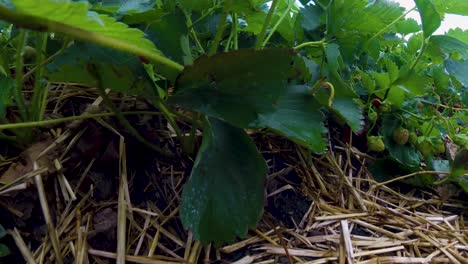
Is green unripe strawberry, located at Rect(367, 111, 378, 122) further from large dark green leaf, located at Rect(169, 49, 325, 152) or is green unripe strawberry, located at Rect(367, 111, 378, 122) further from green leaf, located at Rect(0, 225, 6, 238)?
green leaf, located at Rect(0, 225, 6, 238)

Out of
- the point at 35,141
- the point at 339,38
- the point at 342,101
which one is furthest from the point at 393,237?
the point at 35,141

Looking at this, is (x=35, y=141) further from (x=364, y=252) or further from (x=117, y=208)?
(x=364, y=252)

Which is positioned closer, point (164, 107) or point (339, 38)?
point (164, 107)

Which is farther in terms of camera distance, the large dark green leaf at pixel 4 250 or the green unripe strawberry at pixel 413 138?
the green unripe strawberry at pixel 413 138

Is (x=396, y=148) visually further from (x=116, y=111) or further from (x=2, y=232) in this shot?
(x=2, y=232)

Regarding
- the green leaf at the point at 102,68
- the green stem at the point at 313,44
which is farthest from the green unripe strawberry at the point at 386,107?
the green leaf at the point at 102,68

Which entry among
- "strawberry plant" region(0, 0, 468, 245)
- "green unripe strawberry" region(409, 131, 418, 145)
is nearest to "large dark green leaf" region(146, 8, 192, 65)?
"strawberry plant" region(0, 0, 468, 245)

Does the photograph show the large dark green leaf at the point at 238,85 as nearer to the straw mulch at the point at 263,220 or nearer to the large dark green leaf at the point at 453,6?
the straw mulch at the point at 263,220
